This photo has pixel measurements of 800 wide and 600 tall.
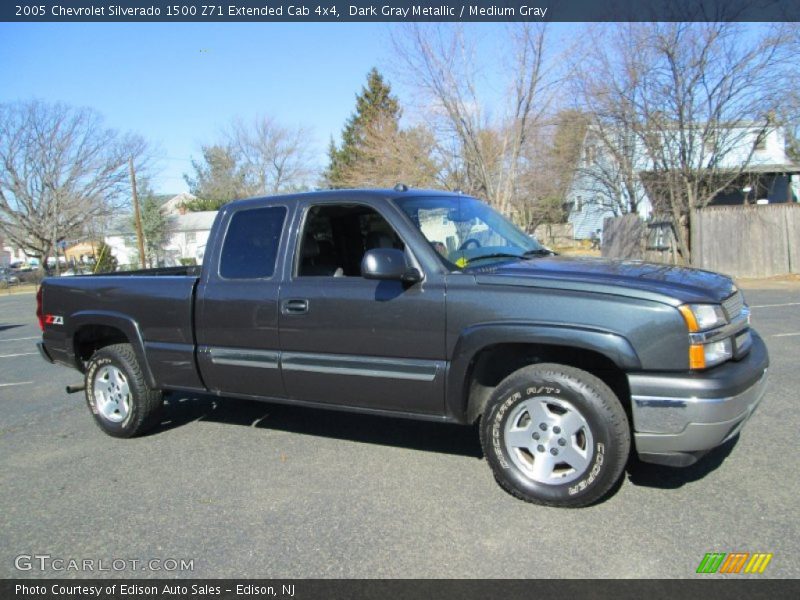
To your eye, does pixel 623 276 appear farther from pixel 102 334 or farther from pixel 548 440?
pixel 102 334

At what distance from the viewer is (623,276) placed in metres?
3.61

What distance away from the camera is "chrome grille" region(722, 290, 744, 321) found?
11.6 feet

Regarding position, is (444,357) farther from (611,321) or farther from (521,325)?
(611,321)

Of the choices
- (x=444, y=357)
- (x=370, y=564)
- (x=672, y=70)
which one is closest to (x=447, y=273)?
(x=444, y=357)

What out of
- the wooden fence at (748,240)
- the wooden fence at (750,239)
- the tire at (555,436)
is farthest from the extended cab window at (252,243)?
the wooden fence at (748,240)

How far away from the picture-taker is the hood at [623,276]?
3400mm

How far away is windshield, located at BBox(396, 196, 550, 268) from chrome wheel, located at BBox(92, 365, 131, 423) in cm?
285

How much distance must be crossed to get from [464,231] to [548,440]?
1554 mm

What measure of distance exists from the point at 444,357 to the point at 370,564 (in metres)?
1.27

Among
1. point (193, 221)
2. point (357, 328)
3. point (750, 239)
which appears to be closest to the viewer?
point (357, 328)

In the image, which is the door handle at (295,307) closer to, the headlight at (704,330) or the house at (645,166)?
the headlight at (704,330)

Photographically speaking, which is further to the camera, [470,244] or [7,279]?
[7,279]

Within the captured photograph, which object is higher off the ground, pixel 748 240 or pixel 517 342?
pixel 517 342

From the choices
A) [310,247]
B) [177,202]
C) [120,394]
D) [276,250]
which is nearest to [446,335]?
[310,247]
